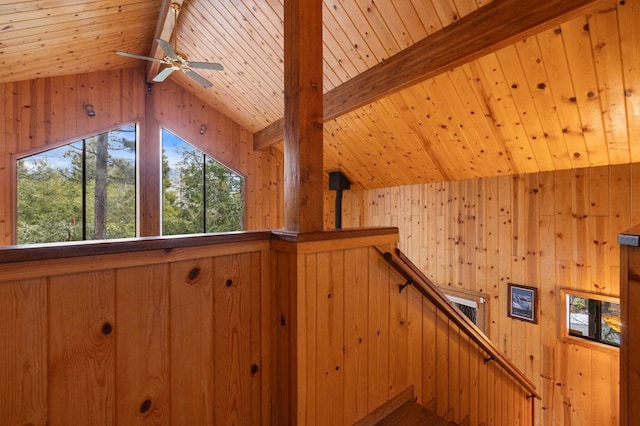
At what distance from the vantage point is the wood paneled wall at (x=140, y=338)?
0.82m

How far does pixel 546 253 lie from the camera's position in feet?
11.8

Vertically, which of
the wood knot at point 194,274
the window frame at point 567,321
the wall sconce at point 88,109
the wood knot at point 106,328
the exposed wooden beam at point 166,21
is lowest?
the window frame at point 567,321

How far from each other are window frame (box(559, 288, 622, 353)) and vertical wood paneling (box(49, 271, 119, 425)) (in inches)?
165

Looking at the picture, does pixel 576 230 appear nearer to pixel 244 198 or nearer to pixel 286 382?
pixel 286 382

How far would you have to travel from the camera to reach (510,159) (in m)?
3.58

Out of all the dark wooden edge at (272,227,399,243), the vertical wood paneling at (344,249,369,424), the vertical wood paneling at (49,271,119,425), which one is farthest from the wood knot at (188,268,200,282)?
the vertical wood paneling at (344,249,369,424)

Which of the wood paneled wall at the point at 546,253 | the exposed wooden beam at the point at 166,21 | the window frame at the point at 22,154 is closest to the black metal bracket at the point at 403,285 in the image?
the wood paneled wall at the point at 546,253

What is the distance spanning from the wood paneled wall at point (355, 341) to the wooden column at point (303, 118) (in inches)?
7.1

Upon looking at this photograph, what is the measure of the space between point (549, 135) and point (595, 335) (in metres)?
2.22

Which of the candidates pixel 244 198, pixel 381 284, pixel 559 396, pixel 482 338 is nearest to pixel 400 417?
pixel 381 284

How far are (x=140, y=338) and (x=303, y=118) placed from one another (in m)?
1.02

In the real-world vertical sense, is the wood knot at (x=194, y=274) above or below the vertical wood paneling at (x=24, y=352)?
above

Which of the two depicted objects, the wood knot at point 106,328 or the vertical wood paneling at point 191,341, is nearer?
the wood knot at point 106,328

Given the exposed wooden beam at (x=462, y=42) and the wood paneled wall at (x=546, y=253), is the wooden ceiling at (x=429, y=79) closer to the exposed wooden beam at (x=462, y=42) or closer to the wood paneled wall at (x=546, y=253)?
the exposed wooden beam at (x=462, y=42)
